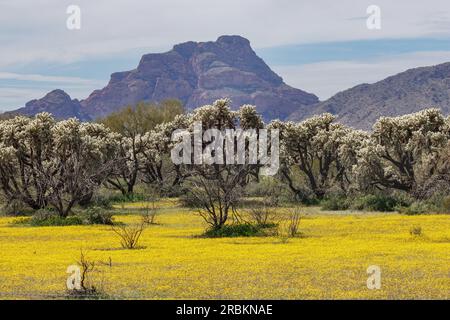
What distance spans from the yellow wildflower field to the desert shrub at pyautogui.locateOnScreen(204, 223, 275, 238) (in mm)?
1102

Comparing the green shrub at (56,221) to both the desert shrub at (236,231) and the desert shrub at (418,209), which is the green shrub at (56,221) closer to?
the desert shrub at (236,231)

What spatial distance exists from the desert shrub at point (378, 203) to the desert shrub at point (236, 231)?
1872 cm

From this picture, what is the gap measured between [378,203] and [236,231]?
65.9 feet

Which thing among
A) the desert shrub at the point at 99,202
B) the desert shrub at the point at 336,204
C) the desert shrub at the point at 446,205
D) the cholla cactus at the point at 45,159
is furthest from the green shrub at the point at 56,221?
the desert shrub at the point at 446,205

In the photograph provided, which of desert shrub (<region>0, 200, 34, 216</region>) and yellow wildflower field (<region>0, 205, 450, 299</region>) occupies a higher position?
yellow wildflower field (<region>0, 205, 450, 299</region>)

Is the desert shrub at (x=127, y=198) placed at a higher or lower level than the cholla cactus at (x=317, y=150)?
lower

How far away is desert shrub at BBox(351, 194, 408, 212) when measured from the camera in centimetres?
5600

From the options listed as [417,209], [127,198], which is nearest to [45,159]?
[127,198]

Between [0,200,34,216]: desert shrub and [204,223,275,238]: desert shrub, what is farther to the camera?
[0,200,34,216]: desert shrub

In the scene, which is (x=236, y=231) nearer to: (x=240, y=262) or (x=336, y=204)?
(x=240, y=262)

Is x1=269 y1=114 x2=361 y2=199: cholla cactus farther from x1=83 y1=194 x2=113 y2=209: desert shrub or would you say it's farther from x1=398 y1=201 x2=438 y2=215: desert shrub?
x1=83 y1=194 x2=113 y2=209: desert shrub

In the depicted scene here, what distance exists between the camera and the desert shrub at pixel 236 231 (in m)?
39.0

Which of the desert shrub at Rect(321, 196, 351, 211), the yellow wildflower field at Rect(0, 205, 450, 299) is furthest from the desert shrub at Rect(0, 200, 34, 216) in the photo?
the desert shrub at Rect(321, 196, 351, 211)

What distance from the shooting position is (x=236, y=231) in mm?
39500
